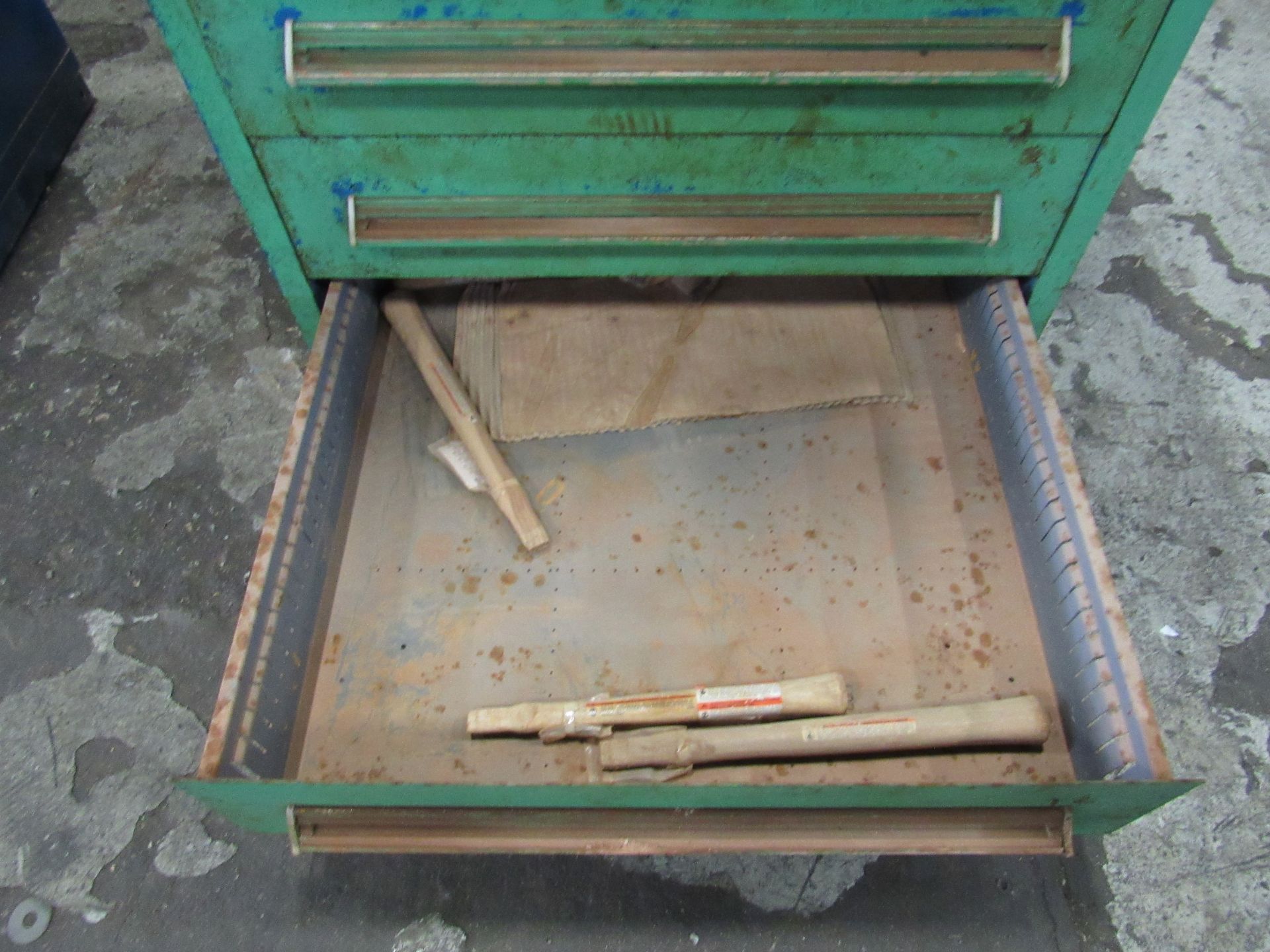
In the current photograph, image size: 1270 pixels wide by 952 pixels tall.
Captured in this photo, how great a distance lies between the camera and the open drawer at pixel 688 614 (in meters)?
0.79

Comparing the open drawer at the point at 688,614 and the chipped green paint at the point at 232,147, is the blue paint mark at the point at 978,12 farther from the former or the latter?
the chipped green paint at the point at 232,147

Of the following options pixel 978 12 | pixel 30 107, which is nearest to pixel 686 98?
pixel 978 12

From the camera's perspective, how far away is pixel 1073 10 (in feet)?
2.66

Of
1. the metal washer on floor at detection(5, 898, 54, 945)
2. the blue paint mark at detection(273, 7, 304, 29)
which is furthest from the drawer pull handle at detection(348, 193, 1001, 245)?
the metal washer on floor at detection(5, 898, 54, 945)

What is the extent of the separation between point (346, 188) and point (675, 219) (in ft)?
1.21

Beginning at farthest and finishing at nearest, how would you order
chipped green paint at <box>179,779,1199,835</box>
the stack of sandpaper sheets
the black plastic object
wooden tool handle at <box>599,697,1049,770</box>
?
the black plastic object → the stack of sandpaper sheets → wooden tool handle at <box>599,697,1049,770</box> → chipped green paint at <box>179,779,1199,835</box>

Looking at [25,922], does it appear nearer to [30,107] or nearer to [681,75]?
[681,75]

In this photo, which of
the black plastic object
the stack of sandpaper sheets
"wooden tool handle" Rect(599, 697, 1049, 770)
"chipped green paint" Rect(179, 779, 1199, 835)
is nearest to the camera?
"chipped green paint" Rect(179, 779, 1199, 835)

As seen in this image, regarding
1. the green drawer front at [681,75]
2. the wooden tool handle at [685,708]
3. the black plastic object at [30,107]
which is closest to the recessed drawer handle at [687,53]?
the green drawer front at [681,75]

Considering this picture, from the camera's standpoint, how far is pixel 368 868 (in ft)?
3.44

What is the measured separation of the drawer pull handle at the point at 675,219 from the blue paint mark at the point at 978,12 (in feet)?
0.67

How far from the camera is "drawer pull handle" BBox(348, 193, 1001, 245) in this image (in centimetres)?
99

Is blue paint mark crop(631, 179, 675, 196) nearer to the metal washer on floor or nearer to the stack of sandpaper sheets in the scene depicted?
the stack of sandpaper sheets

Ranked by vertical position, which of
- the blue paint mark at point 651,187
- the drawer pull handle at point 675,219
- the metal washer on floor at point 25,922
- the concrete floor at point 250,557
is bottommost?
the metal washer on floor at point 25,922
